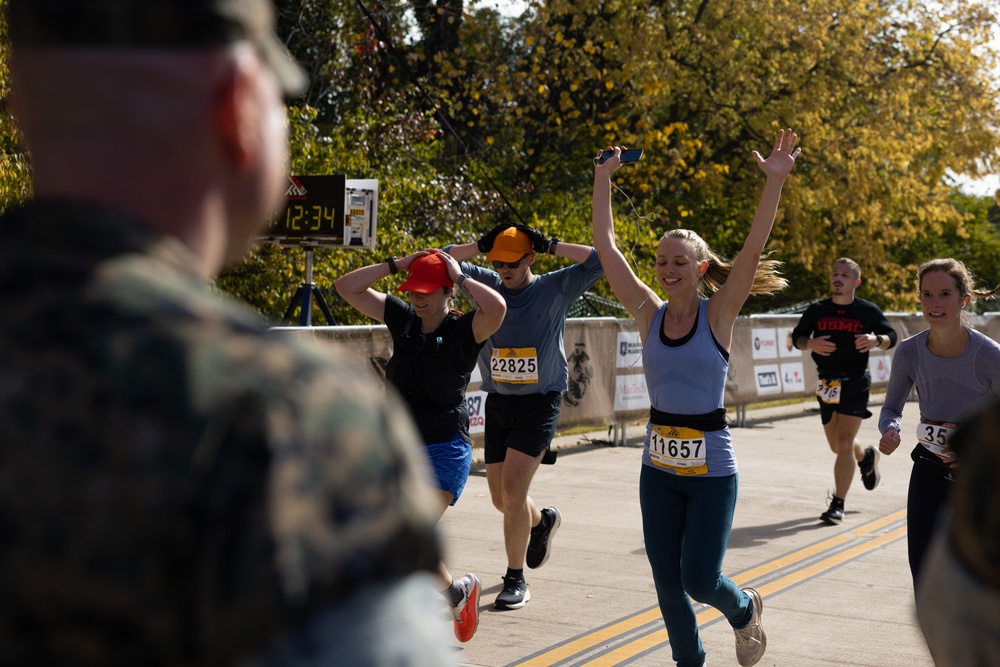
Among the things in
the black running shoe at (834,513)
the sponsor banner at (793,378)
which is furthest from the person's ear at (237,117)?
the sponsor banner at (793,378)

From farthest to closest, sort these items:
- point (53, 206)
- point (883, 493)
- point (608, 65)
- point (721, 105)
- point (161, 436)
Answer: point (721, 105) < point (608, 65) < point (883, 493) < point (53, 206) < point (161, 436)

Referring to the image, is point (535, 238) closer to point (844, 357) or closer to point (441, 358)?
point (441, 358)

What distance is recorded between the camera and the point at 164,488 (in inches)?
44.3

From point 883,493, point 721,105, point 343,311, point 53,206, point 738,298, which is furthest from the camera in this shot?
point 721,105

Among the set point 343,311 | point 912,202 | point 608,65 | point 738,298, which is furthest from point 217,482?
point 912,202

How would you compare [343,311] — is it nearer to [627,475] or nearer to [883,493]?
[627,475]

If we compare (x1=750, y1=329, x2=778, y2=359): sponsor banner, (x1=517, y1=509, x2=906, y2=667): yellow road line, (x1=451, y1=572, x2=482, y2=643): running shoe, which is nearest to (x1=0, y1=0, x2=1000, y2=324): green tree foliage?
(x1=750, y1=329, x2=778, y2=359): sponsor banner

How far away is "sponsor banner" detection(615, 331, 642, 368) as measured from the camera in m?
15.0

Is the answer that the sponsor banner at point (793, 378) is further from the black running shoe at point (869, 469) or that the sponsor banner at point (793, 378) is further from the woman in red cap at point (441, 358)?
the woman in red cap at point (441, 358)

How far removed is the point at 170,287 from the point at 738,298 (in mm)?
4261

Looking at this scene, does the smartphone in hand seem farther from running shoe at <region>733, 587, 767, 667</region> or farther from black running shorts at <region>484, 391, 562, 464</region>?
running shoe at <region>733, 587, 767, 667</region>

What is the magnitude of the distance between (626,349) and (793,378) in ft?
17.4

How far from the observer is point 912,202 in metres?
26.7

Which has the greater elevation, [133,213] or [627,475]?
[133,213]
